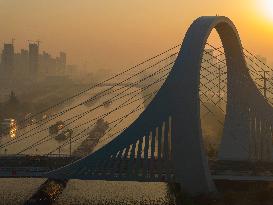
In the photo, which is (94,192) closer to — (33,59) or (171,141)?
(171,141)

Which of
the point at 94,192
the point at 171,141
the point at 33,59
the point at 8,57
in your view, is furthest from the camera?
the point at 33,59

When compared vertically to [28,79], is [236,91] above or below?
below

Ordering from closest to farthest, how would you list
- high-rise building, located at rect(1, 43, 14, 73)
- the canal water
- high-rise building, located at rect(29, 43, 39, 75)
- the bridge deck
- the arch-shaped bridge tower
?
the arch-shaped bridge tower
the bridge deck
the canal water
high-rise building, located at rect(1, 43, 14, 73)
high-rise building, located at rect(29, 43, 39, 75)

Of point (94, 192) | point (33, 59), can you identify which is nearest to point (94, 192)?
point (94, 192)

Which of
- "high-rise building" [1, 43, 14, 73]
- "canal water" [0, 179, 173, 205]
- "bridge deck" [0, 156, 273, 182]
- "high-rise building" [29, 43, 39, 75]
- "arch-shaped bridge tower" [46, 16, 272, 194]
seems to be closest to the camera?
"arch-shaped bridge tower" [46, 16, 272, 194]

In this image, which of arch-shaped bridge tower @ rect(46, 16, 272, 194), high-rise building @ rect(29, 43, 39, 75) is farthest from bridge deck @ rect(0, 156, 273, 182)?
high-rise building @ rect(29, 43, 39, 75)

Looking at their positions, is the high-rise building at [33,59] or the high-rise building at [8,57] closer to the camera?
the high-rise building at [8,57]

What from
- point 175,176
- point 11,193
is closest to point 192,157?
point 175,176

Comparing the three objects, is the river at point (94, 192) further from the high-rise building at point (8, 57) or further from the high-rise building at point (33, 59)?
the high-rise building at point (33, 59)

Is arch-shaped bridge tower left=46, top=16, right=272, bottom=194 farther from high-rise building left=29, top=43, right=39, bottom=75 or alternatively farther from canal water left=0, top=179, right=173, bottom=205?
high-rise building left=29, top=43, right=39, bottom=75

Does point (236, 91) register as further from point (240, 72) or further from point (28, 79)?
point (28, 79)

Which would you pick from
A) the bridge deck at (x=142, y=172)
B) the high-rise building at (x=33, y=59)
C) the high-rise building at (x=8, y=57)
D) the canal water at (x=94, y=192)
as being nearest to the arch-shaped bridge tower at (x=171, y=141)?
the bridge deck at (x=142, y=172)
